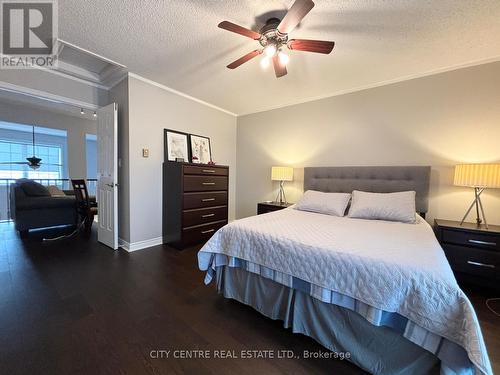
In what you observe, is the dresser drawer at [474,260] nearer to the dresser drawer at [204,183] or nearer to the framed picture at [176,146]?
the dresser drawer at [204,183]

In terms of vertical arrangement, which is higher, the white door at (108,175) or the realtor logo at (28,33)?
the realtor logo at (28,33)

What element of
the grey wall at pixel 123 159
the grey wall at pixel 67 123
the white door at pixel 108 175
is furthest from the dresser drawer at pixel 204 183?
the grey wall at pixel 67 123

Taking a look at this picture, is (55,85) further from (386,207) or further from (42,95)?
(386,207)

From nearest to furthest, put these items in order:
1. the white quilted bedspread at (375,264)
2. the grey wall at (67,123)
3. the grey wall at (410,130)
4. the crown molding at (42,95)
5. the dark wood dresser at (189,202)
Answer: the white quilted bedspread at (375,264) < the grey wall at (410,130) < the crown molding at (42,95) < the dark wood dresser at (189,202) < the grey wall at (67,123)

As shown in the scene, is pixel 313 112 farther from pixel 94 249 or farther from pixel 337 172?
pixel 94 249

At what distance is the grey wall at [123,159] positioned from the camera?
2883 mm

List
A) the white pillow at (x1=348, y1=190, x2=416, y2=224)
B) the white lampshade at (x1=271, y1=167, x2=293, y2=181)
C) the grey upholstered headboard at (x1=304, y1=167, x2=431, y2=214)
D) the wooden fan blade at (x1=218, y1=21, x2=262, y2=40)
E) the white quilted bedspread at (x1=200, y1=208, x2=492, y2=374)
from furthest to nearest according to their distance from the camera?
the white lampshade at (x1=271, y1=167, x2=293, y2=181), the grey upholstered headboard at (x1=304, y1=167, x2=431, y2=214), the white pillow at (x1=348, y1=190, x2=416, y2=224), the wooden fan blade at (x1=218, y1=21, x2=262, y2=40), the white quilted bedspread at (x1=200, y1=208, x2=492, y2=374)

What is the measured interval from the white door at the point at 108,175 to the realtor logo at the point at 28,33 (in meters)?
0.79

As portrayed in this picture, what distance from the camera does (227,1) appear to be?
1594 millimetres

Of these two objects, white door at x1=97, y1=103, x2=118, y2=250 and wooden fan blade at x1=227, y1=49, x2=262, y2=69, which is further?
white door at x1=97, y1=103, x2=118, y2=250

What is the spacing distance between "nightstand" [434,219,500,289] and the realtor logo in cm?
410

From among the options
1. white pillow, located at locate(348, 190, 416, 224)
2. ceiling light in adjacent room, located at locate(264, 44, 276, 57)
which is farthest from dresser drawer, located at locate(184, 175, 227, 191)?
white pillow, located at locate(348, 190, 416, 224)

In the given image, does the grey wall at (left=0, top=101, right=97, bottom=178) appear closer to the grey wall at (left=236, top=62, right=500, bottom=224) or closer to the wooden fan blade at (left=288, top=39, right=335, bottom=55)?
the grey wall at (left=236, top=62, right=500, bottom=224)

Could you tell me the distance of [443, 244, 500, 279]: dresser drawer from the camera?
6.38 ft
